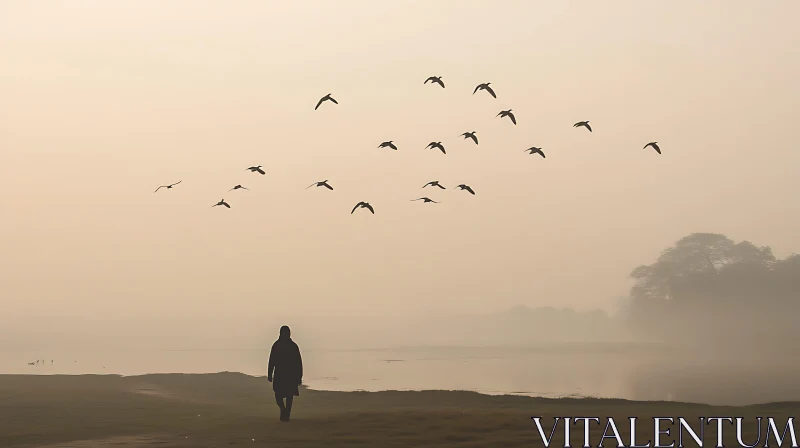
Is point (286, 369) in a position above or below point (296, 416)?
above

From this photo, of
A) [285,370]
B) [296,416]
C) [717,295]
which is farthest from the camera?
[717,295]

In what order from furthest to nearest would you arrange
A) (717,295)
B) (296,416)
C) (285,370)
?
(717,295) → (296,416) → (285,370)

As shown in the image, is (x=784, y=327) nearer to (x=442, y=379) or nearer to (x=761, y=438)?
(x=442, y=379)

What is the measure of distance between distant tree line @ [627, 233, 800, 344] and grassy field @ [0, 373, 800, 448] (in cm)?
9948

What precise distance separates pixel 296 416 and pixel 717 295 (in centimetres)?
11251

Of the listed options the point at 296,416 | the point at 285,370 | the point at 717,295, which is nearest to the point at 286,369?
the point at 285,370

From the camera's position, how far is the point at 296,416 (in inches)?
1124

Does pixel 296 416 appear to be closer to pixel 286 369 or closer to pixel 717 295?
pixel 286 369

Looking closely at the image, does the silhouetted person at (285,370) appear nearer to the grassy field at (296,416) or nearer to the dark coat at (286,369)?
the dark coat at (286,369)

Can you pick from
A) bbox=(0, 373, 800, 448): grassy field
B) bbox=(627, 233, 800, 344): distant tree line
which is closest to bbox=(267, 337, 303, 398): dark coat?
bbox=(0, 373, 800, 448): grassy field

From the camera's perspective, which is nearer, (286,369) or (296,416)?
(286,369)

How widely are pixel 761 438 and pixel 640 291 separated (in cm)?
12448

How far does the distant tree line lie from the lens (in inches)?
4906

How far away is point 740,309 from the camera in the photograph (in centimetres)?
12538
